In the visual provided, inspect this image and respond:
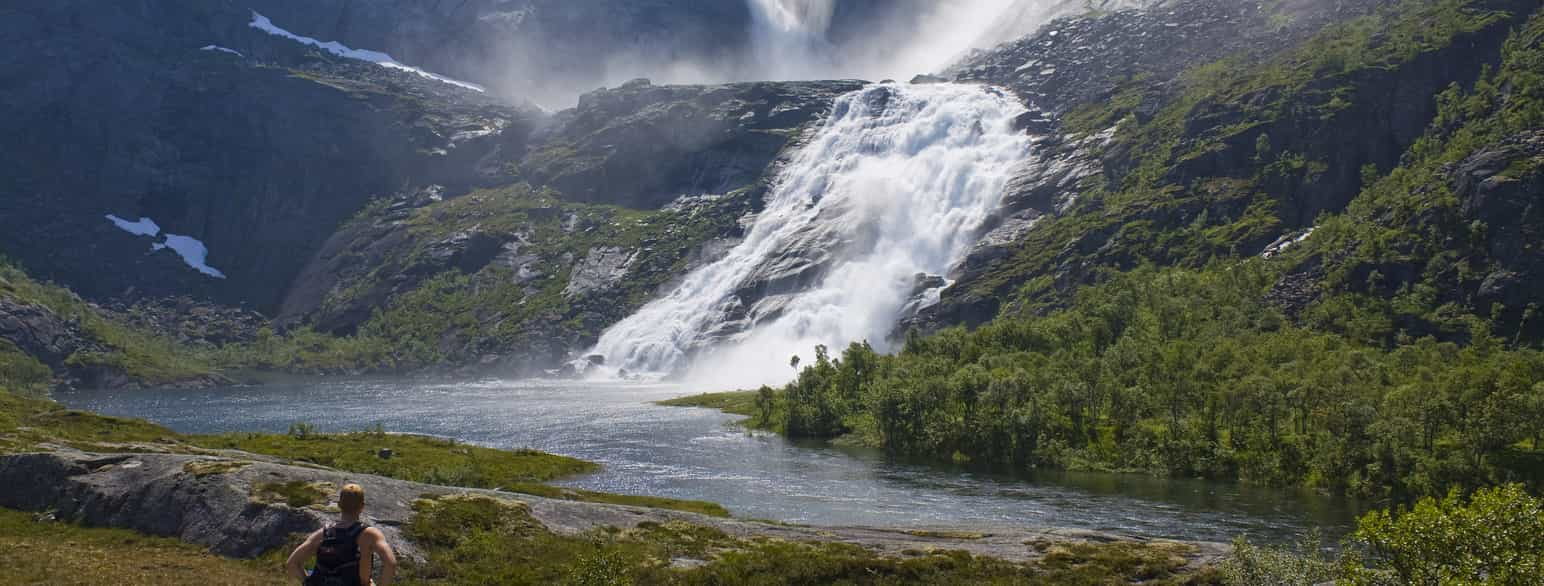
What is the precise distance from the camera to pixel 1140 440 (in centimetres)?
9769

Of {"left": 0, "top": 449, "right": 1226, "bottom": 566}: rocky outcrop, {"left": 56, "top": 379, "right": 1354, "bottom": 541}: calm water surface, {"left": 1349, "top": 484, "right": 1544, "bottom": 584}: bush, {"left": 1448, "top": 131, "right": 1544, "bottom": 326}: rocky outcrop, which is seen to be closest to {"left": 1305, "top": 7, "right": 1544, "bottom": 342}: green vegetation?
{"left": 1448, "top": 131, "right": 1544, "bottom": 326}: rocky outcrop

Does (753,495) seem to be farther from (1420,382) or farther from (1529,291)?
(1529,291)

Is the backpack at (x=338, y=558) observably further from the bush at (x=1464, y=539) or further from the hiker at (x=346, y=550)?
the bush at (x=1464, y=539)

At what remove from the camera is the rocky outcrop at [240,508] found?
37.4m

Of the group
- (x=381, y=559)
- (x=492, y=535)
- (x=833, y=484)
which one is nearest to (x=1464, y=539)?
(x=381, y=559)

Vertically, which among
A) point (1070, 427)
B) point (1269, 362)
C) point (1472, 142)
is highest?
point (1472, 142)

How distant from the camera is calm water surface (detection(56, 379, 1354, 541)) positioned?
6756cm

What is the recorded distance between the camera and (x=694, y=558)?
4034 cm

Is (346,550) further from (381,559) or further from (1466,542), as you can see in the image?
(1466,542)

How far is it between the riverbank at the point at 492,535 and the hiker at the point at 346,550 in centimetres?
1723

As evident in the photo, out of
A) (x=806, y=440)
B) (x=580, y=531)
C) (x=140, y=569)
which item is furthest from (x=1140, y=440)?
(x=140, y=569)

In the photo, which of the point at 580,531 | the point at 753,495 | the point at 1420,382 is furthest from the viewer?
the point at 1420,382

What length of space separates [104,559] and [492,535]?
13.5m

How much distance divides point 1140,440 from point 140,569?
Answer: 89506mm
